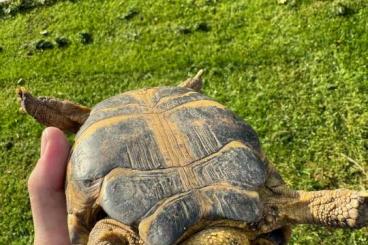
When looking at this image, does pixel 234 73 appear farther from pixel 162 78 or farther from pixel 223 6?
pixel 223 6

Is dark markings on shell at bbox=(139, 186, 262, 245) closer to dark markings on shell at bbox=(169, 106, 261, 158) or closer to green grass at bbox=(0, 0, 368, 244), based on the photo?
dark markings on shell at bbox=(169, 106, 261, 158)

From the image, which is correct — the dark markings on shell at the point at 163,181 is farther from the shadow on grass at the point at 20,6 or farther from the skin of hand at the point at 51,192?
the shadow on grass at the point at 20,6

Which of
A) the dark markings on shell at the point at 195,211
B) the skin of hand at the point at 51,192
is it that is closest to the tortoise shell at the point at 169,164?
→ the dark markings on shell at the point at 195,211

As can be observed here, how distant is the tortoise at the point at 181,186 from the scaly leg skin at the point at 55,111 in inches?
11.5

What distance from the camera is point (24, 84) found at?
3490mm

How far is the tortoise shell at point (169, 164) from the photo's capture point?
1.25 m

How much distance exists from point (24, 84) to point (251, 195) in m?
2.53

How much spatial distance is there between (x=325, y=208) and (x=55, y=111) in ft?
3.31

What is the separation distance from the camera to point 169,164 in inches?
53.0

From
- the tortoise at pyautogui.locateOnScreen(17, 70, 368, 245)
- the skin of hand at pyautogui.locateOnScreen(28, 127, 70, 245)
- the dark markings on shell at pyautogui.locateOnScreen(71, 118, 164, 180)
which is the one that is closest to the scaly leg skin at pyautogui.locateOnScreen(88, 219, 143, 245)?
the tortoise at pyautogui.locateOnScreen(17, 70, 368, 245)

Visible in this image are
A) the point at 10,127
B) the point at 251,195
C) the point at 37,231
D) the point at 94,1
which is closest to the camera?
the point at 251,195

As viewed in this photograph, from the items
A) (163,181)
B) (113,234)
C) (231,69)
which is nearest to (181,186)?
(163,181)

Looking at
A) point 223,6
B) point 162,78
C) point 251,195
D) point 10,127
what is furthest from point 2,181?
point 251,195

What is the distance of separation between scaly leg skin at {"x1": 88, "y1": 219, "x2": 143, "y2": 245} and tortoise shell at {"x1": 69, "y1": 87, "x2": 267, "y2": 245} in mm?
40
